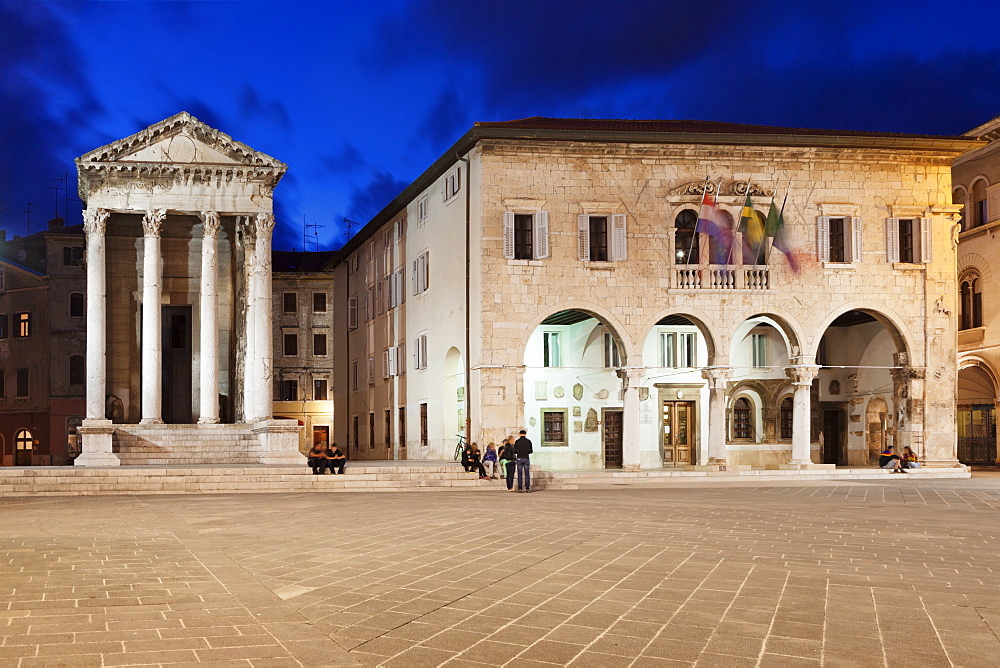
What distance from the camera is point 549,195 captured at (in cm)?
3186

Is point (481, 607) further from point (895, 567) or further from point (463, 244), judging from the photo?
point (463, 244)

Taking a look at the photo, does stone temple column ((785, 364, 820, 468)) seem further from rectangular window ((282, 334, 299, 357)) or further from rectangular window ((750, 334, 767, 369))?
rectangular window ((282, 334, 299, 357))

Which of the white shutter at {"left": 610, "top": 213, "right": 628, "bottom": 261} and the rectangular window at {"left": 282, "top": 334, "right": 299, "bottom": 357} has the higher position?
the white shutter at {"left": 610, "top": 213, "right": 628, "bottom": 261}

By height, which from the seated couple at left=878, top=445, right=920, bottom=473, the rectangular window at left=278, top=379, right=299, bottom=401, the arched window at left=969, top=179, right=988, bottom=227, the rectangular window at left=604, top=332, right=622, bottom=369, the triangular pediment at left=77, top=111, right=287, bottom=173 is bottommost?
the seated couple at left=878, top=445, right=920, bottom=473

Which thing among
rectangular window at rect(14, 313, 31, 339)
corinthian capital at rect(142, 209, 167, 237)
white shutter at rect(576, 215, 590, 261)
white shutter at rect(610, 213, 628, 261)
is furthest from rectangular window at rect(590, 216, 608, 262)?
rectangular window at rect(14, 313, 31, 339)

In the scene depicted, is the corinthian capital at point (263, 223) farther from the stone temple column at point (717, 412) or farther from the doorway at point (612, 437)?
the stone temple column at point (717, 412)

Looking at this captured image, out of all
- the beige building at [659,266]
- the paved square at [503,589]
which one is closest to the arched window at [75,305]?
the beige building at [659,266]

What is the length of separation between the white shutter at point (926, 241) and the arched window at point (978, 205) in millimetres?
6125

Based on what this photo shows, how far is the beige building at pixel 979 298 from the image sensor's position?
3709cm

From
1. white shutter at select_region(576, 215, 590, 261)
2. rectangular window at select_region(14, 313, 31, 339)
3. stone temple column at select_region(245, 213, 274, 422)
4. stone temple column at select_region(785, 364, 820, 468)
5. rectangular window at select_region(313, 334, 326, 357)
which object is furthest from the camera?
rectangular window at select_region(313, 334, 326, 357)

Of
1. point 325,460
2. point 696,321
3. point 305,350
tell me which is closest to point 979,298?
point 696,321

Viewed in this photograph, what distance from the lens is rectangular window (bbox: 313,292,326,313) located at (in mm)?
61469

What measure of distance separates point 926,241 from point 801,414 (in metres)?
7.04

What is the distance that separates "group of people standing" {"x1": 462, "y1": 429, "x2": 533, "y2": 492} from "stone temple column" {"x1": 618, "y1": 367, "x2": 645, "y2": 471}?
16.3 feet
